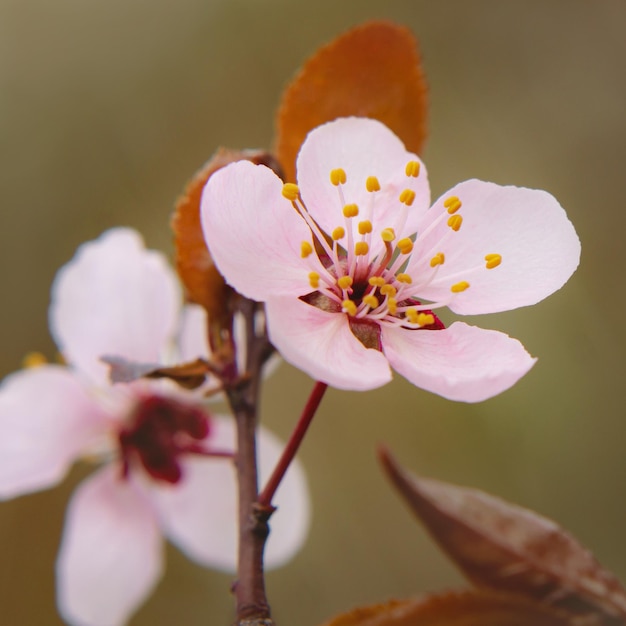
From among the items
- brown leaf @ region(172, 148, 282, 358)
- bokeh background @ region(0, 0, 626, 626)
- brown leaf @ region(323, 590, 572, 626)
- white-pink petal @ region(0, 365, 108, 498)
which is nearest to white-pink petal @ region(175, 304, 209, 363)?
white-pink petal @ region(0, 365, 108, 498)

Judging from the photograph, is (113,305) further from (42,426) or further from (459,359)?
(459,359)

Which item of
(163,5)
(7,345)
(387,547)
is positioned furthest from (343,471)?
(163,5)

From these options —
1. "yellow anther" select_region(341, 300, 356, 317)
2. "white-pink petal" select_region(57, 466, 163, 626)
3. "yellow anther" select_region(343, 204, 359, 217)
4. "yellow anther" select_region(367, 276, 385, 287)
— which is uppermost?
"yellow anther" select_region(343, 204, 359, 217)

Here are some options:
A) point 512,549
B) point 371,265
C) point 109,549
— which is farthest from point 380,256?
point 109,549

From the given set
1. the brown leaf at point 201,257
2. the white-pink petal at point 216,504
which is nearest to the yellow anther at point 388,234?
the brown leaf at point 201,257

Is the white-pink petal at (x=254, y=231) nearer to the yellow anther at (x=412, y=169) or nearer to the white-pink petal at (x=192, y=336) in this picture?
the yellow anther at (x=412, y=169)

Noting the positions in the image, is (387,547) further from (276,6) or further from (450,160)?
(276,6)

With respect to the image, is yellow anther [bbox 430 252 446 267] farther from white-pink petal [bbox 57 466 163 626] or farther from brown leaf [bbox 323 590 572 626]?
white-pink petal [bbox 57 466 163 626]
